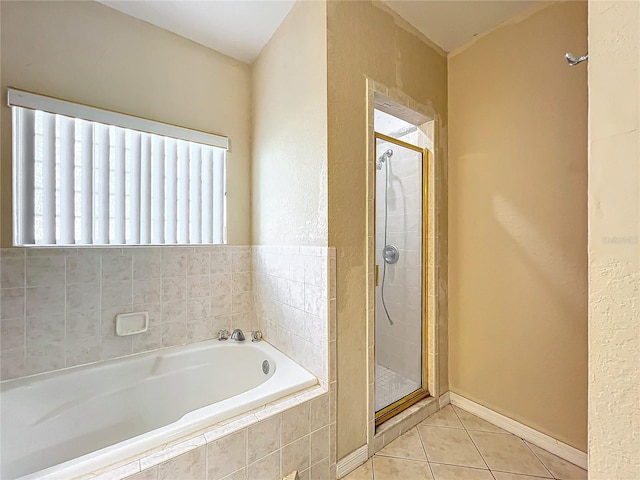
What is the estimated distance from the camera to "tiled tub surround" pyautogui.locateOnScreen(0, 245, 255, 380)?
143 cm

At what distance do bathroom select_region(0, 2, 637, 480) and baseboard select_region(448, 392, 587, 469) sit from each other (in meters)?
0.04

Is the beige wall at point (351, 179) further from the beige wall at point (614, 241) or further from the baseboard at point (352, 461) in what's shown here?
the beige wall at point (614, 241)

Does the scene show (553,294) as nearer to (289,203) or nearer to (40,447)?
(289,203)

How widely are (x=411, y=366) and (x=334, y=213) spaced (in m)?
1.40

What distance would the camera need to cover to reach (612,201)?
412 mm

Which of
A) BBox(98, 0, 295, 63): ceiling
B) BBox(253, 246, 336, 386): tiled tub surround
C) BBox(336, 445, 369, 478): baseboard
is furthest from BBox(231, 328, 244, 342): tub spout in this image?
BBox(98, 0, 295, 63): ceiling

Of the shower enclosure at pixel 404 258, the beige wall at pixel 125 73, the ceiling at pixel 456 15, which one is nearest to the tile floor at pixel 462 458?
the shower enclosure at pixel 404 258

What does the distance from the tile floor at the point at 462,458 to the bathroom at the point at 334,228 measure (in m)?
0.09

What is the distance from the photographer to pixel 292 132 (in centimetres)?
170

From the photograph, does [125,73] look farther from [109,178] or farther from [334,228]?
[334,228]

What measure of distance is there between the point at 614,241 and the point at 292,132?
5.18ft

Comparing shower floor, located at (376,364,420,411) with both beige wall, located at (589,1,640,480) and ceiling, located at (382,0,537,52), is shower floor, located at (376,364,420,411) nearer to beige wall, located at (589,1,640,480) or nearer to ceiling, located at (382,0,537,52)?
beige wall, located at (589,1,640,480)

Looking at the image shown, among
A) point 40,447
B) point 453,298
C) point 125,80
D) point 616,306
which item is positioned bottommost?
point 40,447

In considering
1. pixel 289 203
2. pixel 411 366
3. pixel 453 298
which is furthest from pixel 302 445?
pixel 453 298
